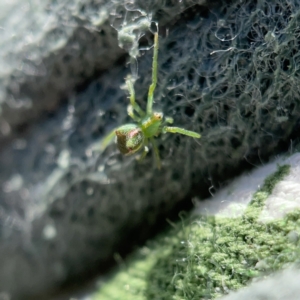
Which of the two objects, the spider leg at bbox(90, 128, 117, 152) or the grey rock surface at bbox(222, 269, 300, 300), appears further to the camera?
the spider leg at bbox(90, 128, 117, 152)

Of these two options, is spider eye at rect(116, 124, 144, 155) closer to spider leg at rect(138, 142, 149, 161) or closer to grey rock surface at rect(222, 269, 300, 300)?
spider leg at rect(138, 142, 149, 161)

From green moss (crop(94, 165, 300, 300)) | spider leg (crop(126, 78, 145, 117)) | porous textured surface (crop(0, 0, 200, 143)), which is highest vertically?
porous textured surface (crop(0, 0, 200, 143))

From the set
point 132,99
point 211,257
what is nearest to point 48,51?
point 132,99

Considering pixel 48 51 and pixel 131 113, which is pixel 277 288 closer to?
pixel 131 113

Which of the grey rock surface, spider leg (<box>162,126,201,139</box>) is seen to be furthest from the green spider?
the grey rock surface

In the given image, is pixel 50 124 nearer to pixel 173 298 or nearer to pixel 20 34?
pixel 20 34

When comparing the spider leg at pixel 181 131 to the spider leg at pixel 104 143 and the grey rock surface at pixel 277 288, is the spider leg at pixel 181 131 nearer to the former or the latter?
the spider leg at pixel 104 143
